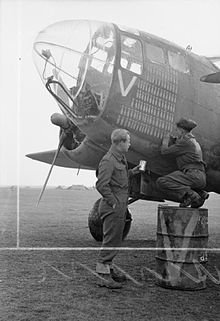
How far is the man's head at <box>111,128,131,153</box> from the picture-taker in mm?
4422

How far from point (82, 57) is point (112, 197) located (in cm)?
149

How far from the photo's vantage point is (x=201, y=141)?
554 centimetres

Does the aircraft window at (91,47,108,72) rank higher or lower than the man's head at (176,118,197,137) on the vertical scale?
higher

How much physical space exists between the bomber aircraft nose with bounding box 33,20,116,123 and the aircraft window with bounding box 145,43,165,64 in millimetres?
475

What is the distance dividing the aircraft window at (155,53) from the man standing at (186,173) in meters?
0.79

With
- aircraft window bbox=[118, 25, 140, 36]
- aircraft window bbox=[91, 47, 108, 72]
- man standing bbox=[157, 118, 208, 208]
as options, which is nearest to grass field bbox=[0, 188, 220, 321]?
man standing bbox=[157, 118, 208, 208]

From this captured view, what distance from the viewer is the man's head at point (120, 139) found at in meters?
4.42

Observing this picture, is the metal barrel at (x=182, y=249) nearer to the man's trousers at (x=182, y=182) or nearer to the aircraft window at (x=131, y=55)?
the man's trousers at (x=182, y=182)

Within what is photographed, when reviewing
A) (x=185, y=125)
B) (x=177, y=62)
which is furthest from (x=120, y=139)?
(x=177, y=62)

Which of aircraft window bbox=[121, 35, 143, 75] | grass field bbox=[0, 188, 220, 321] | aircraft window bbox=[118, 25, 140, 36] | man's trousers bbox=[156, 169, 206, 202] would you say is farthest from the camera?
aircraft window bbox=[118, 25, 140, 36]

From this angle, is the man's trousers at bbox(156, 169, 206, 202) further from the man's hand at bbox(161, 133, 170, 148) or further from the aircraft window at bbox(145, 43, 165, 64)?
the aircraft window at bbox(145, 43, 165, 64)

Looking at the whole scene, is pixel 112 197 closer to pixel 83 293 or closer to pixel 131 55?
pixel 83 293

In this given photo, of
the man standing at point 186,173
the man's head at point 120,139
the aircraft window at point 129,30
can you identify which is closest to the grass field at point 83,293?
the man standing at point 186,173

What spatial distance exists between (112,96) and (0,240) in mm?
4005
